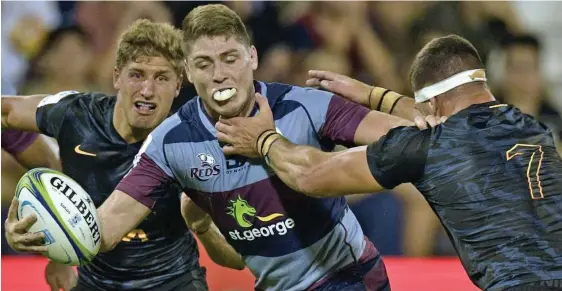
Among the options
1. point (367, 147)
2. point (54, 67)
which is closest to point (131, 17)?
point (54, 67)

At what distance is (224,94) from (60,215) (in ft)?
2.51

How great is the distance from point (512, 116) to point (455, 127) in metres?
0.22

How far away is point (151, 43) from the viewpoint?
13.4 feet

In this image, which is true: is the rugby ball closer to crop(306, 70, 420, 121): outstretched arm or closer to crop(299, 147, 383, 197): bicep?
crop(299, 147, 383, 197): bicep

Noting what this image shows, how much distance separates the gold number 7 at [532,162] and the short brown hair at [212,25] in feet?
3.78

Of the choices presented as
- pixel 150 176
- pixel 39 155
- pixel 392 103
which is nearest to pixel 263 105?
pixel 150 176

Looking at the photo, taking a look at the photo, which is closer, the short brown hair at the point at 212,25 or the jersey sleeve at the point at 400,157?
the jersey sleeve at the point at 400,157

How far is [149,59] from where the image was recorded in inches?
161

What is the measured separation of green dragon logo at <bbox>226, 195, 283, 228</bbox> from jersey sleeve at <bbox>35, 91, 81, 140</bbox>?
1265 millimetres

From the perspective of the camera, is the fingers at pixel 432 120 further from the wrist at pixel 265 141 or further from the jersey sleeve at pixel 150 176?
the jersey sleeve at pixel 150 176

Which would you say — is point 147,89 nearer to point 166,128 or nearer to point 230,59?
point 166,128

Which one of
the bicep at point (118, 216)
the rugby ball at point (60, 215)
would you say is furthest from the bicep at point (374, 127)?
the rugby ball at point (60, 215)

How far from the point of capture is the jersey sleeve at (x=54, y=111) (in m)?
4.21

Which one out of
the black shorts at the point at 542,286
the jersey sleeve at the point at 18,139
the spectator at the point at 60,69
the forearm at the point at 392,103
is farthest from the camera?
the spectator at the point at 60,69
